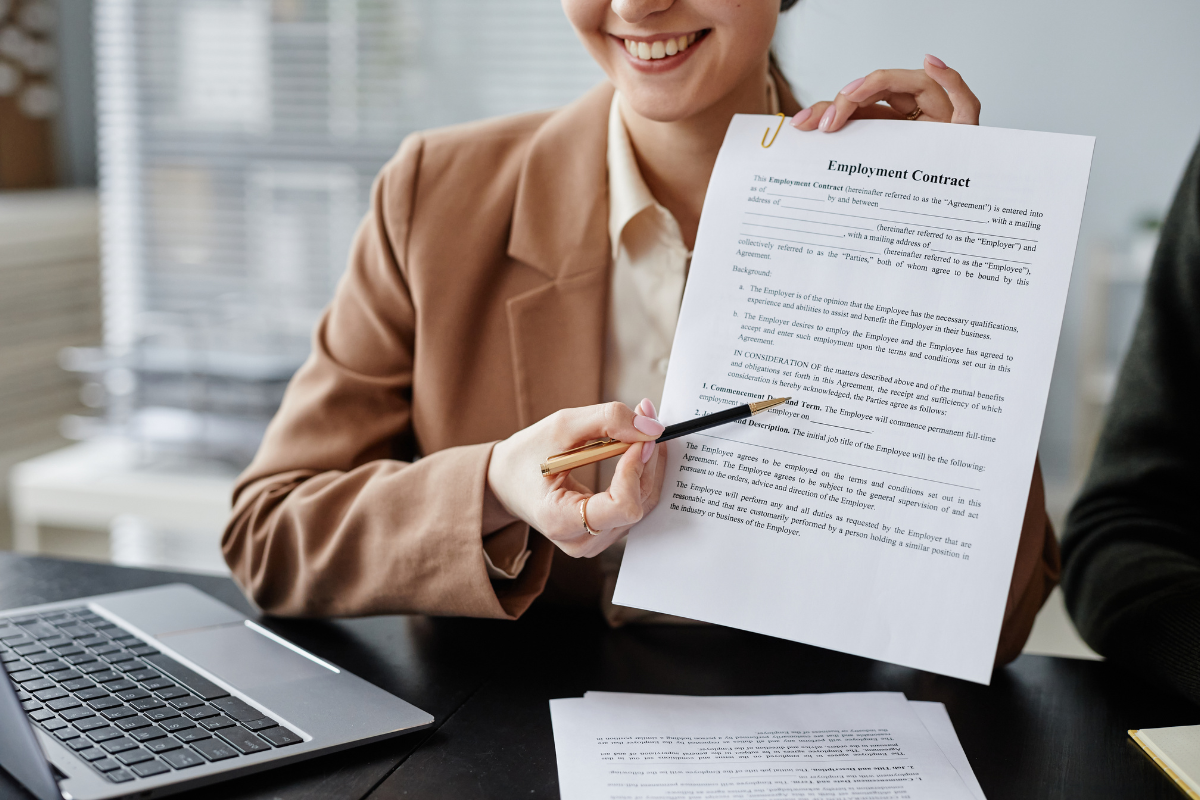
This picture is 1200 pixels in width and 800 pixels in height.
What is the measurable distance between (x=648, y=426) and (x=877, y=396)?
16cm

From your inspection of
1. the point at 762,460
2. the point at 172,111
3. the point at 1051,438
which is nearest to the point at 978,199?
the point at 762,460

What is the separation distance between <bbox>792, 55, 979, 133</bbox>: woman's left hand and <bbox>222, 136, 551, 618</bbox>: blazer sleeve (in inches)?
14.9

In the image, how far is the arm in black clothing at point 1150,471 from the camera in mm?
934

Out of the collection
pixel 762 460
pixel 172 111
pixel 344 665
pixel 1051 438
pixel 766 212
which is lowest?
pixel 1051 438

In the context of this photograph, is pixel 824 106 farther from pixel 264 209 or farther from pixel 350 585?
pixel 264 209

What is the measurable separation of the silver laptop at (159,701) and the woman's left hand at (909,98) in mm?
543

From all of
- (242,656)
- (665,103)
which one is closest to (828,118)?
(665,103)

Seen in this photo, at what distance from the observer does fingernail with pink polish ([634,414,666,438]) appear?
711 mm

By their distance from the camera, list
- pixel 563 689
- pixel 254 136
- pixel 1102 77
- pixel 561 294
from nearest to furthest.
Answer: pixel 563 689
pixel 561 294
pixel 1102 77
pixel 254 136

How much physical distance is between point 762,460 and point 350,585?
403mm

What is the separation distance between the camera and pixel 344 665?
85 centimetres

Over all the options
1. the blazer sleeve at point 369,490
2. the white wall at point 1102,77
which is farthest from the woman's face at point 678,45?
the white wall at point 1102,77

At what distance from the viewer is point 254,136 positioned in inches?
115

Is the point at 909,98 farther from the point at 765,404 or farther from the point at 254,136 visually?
the point at 254,136
